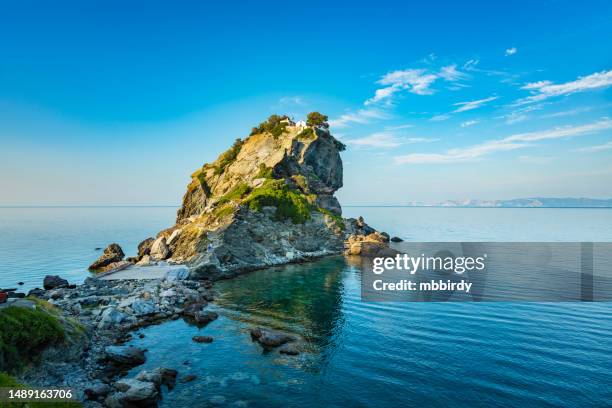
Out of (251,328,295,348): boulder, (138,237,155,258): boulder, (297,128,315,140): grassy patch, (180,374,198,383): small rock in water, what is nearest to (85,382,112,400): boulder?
Result: (180,374,198,383): small rock in water

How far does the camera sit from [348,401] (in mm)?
19344

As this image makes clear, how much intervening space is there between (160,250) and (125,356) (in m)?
50.6

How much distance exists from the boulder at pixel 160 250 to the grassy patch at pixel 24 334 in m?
47.2

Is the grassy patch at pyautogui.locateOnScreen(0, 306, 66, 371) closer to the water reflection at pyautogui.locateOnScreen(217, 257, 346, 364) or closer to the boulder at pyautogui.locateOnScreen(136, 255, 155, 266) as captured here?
the water reflection at pyautogui.locateOnScreen(217, 257, 346, 364)

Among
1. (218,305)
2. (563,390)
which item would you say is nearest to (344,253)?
(218,305)

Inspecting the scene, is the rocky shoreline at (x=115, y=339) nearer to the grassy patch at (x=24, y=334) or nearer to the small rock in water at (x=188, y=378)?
the small rock in water at (x=188, y=378)

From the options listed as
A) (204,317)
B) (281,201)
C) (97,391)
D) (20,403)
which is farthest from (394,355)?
(281,201)

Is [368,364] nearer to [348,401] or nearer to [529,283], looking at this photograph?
[348,401]

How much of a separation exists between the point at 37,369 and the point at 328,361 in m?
18.9

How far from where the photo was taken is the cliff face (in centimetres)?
6744

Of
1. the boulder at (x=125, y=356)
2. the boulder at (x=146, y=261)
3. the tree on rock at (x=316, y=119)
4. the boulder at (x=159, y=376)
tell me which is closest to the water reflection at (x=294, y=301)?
the boulder at (x=159, y=376)

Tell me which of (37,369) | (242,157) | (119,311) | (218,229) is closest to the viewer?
(37,369)

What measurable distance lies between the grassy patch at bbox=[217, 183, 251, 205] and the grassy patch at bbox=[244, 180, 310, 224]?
3.11 meters

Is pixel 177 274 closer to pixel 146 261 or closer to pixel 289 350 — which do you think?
pixel 146 261
